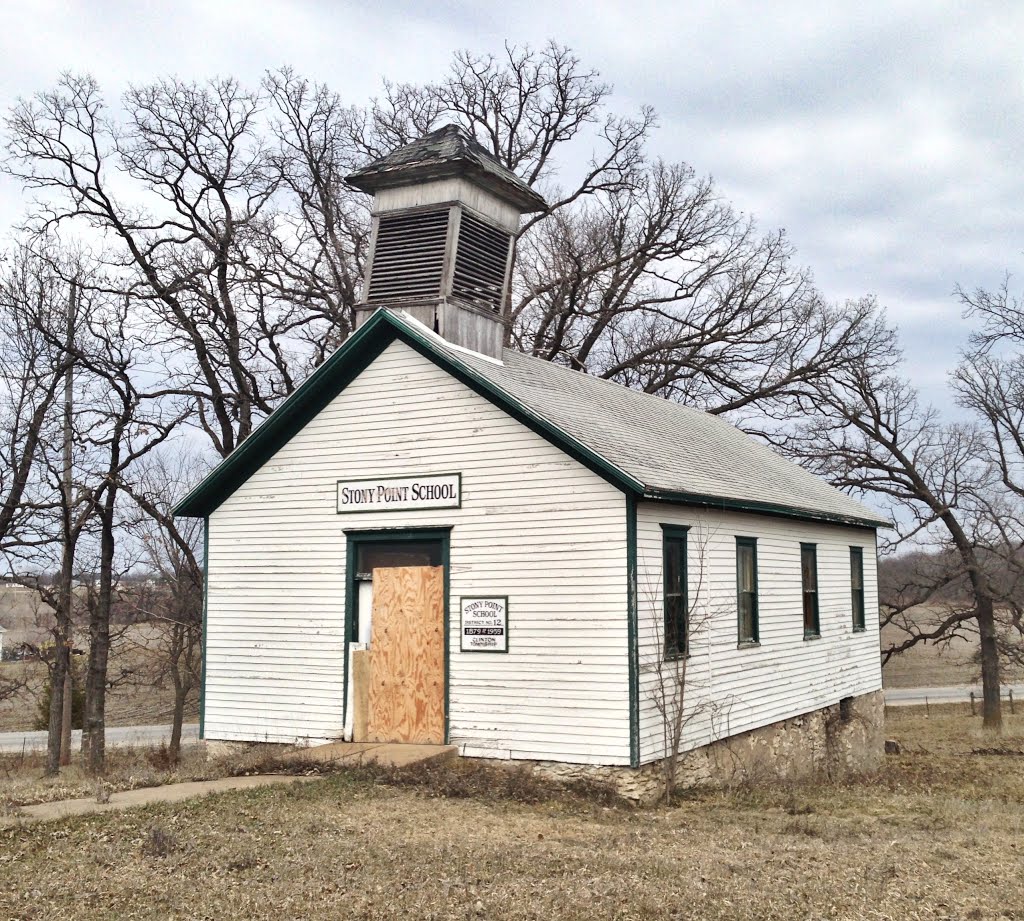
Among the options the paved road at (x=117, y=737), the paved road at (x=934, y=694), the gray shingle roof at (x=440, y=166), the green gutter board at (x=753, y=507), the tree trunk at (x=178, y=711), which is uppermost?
the gray shingle roof at (x=440, y=166)

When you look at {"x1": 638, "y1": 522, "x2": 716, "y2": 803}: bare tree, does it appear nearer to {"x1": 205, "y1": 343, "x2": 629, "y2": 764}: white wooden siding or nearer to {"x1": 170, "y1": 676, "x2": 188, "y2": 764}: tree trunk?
{"x1": 205, "y1": 343, "x2": 629, "y2": 764}: white wooden siding

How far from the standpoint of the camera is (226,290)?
29.0 meters

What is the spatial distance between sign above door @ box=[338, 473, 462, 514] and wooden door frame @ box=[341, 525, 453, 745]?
312 mm

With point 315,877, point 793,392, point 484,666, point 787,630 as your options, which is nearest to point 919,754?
point 787,630

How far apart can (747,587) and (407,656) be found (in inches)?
208

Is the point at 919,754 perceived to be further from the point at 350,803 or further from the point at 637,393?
the point at 350,803

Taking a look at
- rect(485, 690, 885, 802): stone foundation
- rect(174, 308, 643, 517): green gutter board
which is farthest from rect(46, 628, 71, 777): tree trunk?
rect(485, 690, 885, 802): stone foundation

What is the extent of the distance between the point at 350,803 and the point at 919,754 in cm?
1782

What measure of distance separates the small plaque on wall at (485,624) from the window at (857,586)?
1023 centimetres

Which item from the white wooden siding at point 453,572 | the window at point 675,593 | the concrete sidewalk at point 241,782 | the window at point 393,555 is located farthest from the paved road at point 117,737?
the window at point 675,593

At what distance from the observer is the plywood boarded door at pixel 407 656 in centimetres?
1410

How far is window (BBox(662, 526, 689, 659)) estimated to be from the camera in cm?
1369

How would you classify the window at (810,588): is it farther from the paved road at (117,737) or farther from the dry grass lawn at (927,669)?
the dry grass lawn at (927,669)

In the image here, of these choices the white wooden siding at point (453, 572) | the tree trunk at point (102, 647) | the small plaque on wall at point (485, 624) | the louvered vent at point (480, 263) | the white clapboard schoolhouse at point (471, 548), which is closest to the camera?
the white wooden siding at point (453, 572)
